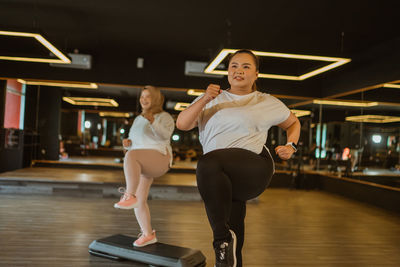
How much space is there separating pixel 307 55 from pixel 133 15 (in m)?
2.86

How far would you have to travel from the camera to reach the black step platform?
→ 8.71ft

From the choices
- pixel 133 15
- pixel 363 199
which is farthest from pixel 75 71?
pixel 363 199

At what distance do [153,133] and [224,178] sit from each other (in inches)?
55.5

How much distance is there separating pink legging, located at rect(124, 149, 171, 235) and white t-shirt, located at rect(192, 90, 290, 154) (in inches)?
41.7

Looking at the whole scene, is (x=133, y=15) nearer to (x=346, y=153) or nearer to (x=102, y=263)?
(x=102, y=263)

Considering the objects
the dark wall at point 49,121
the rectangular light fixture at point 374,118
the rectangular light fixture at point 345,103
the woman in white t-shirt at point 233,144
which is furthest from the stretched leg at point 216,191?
the dark wall at point 49,121

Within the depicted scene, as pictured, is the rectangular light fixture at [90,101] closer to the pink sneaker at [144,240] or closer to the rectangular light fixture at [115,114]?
the rectangular light fixture at [115,114]

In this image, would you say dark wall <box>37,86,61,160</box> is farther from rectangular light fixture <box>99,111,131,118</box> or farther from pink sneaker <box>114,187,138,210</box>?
pink sneaker <box>114,187,138,210</box>

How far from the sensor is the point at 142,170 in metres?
2.80

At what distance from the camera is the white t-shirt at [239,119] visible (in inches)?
65.6

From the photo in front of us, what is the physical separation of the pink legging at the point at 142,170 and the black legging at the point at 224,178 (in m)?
1.22

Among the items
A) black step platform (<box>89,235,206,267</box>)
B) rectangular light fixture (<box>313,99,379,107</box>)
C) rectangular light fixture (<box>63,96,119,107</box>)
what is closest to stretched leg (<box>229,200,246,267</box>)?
black step platform (<box>89,235,206,267</box>)

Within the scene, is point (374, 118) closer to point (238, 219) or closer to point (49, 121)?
point (238, 219)

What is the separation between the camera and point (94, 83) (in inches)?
319
